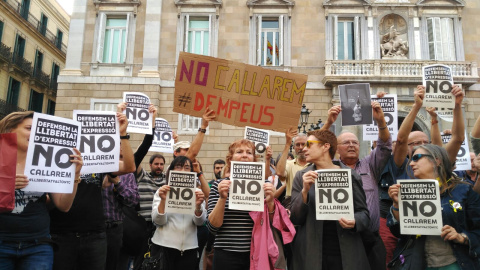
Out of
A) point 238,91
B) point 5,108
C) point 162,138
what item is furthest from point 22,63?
point 238,91

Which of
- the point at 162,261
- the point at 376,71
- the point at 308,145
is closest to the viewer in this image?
the point at 308,145

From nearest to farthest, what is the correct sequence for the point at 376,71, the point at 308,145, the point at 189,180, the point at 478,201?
the point at 478,201 → the point at 308,145 → the point at 189,180 → the point at 376,71

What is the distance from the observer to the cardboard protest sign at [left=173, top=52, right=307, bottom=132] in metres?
5.29

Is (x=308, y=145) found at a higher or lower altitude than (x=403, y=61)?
lower

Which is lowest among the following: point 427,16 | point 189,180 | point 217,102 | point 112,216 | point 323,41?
point 112,216

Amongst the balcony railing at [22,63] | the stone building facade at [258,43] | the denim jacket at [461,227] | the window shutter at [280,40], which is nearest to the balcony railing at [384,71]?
the stone building facade at [258,43]

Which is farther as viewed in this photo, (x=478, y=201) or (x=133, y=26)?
(x=133, y=26)

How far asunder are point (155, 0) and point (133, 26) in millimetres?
1468

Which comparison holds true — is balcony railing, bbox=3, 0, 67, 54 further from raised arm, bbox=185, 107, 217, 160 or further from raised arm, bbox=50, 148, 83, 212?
raised arm, bbox=50, 148, 83, 212

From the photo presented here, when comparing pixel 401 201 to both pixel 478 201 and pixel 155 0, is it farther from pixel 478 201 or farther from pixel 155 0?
pixel 155 0

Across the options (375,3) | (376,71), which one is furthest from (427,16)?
(376,71)

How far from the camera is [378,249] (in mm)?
4020

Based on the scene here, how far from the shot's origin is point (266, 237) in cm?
383

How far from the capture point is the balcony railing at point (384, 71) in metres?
Result: 15.8
